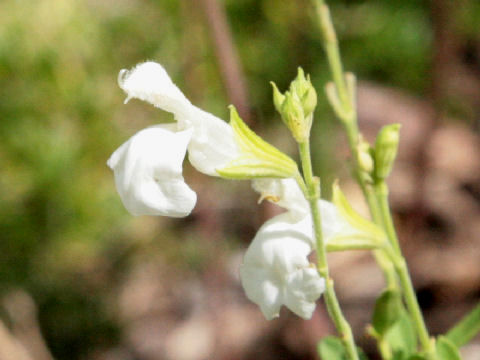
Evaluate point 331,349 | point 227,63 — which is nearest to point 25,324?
point 227,63

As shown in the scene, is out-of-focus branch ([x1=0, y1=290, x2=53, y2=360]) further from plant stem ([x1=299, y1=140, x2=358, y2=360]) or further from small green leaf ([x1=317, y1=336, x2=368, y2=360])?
plant stem ([x1=299, y1=140, x2=358, y2=360])

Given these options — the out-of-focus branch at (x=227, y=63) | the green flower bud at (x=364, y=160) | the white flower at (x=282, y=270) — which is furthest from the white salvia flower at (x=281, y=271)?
the out-of-focus branch at (x=227, y=63)

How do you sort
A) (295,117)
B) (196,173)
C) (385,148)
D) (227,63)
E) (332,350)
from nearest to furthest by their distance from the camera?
(295,117)
(385,148)
(332,350)
(227,63)
(196,173)

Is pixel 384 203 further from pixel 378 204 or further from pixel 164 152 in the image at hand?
pixel 164 152

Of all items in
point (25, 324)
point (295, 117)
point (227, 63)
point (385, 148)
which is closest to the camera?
point (295, 117)

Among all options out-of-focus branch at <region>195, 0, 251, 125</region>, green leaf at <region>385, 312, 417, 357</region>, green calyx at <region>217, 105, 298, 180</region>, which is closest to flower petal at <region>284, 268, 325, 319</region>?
green calyx at <region>217, 105, 298, 180</region>

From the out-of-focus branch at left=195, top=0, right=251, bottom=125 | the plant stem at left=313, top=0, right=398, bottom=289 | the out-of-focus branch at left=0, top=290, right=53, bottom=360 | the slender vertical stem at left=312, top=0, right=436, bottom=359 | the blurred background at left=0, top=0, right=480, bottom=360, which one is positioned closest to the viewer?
the slender vertical stem at left=312, top=0, right=436, bottom=359
